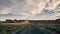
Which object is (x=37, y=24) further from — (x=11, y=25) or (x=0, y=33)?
(x=0, y=33)

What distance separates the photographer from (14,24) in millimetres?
35344

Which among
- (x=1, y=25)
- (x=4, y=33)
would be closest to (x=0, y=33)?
(x=4, y=33)

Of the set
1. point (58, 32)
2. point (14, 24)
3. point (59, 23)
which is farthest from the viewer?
point (14, 24)

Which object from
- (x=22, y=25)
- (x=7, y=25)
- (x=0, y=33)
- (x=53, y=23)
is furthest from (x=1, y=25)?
(x=53, y=23)

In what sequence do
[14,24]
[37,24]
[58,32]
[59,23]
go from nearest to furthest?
[58,32] < [59,23] < [14,24] < [37,24]

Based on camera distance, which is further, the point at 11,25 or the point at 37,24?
the point at 37,24

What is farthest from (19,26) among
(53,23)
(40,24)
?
(53,23)

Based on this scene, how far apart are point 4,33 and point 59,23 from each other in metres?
11.5

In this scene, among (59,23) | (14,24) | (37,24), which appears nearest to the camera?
(59,23)

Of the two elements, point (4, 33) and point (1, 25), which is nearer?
point (4, 33)

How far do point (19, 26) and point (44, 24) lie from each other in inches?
191

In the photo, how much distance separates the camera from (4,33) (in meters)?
25.6

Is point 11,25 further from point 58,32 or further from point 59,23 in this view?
point 58,32

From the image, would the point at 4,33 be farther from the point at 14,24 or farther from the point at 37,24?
the point at 37,24
